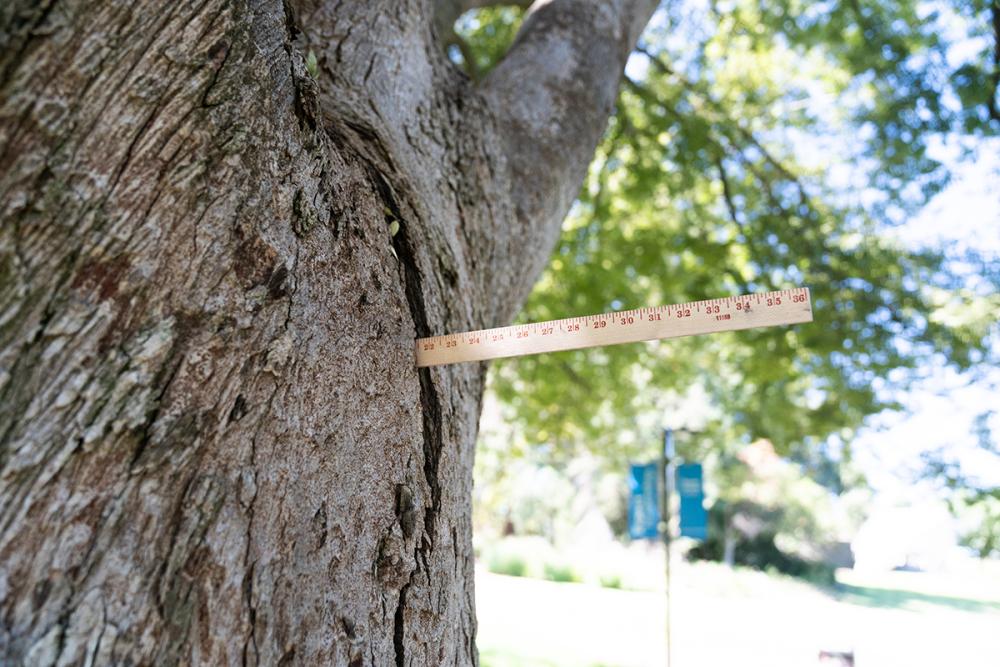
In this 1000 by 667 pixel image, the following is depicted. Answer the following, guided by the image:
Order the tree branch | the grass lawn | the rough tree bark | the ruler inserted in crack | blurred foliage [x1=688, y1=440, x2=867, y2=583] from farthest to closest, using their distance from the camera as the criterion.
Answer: blurred foliage [x1=688, y1=440, x2=867, y2=583]
the grass lawn
the tree branch
the ruler inserted in crack
the rough tree bark

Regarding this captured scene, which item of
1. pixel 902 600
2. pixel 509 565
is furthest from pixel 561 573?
pixel 902 600

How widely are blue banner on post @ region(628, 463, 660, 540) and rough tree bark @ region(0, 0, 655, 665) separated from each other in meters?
7.05

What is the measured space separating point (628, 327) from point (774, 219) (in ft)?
16.6

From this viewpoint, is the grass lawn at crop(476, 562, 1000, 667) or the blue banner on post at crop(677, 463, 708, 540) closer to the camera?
the blue banner on post at crop(677, 463, 708, 540)

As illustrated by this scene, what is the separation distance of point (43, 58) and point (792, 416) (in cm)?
701

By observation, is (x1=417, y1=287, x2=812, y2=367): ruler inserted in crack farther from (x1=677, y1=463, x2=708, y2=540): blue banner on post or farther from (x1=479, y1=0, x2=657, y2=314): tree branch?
(x1=677, y1=463, x2=708, y2=540): blue banner on post

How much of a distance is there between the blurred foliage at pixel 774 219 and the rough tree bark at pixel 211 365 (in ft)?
15.4

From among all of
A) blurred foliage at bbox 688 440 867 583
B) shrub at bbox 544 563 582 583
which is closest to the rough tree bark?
shrub at bbox 544 563 582 583

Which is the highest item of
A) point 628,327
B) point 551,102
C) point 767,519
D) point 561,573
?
point 551,102

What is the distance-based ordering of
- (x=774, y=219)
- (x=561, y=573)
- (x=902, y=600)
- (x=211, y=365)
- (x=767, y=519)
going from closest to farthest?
(x=211, y=365), (x=774, y=219), (x=561, y=573), (x=902, y=600), (x=767, y=519)

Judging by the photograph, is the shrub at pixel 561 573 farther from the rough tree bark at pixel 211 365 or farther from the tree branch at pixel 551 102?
the rough tree bark at pixel 211 365

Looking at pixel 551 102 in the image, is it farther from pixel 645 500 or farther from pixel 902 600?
pixel 902 600

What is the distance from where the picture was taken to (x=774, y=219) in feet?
20.0

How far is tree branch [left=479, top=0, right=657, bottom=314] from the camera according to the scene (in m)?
2.47
